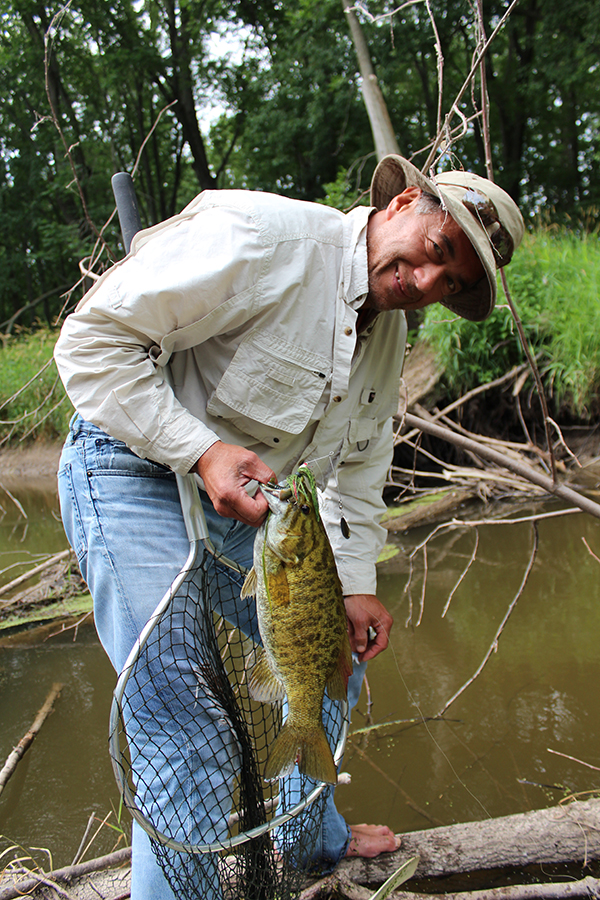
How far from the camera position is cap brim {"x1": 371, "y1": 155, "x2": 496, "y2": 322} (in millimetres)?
1821

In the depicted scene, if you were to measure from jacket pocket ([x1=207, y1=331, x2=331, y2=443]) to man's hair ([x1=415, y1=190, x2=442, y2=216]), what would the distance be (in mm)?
563

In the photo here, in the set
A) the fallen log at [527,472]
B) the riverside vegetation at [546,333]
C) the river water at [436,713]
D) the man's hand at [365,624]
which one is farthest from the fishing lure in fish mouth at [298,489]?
the riverside vegetation at [546,333]

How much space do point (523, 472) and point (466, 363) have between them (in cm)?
447

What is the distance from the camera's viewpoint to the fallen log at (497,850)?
6.88 ft

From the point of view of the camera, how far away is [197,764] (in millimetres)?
1713

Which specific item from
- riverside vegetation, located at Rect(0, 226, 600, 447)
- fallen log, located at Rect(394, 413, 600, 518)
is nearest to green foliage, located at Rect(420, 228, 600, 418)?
riverside vegetation, located at Rect(0, 226, 600, 447)

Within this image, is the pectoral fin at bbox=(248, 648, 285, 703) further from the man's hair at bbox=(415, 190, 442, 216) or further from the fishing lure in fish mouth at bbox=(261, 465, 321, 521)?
the man's hair at bbox=(415, 190, 442, 216)

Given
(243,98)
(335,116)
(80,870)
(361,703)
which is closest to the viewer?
(80,870)

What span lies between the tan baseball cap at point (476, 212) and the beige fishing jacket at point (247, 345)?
→ 9.9 inches

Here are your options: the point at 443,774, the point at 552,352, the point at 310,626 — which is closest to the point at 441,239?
the point at 310,626

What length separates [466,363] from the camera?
710 centimetres

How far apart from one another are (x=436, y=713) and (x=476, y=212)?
8.28 feet

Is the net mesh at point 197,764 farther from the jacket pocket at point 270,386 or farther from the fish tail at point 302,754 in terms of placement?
the jacket pocket at point 270,386

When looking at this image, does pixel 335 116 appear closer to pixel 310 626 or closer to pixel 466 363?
pixel 466 363
